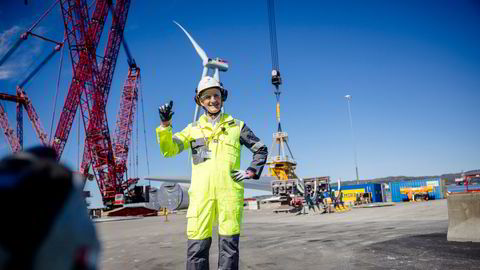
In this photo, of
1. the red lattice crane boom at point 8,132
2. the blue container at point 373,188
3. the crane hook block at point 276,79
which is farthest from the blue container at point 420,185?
the red lattice crane boom at point 8,132

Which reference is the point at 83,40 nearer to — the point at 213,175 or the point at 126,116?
the point at 126,116

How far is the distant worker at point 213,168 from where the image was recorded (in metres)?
3.05

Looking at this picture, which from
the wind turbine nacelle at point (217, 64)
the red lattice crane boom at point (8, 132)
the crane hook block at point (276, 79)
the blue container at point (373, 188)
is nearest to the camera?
the wind turbine nacelle at point (217, 64)

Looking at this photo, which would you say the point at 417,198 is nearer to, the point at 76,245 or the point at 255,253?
the point at 255,253

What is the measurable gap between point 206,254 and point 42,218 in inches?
99.8

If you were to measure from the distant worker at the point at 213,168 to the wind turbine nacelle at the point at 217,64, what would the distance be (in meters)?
24.0

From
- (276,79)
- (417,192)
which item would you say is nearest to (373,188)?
(417,192)

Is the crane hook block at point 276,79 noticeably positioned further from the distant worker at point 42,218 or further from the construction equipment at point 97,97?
the distant worker at point 42,218

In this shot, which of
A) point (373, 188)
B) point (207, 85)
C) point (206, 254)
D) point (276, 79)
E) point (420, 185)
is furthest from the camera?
point (276, 79)

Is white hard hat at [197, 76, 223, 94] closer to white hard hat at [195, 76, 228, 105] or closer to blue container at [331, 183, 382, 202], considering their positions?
white hard hat at [195, 76, 228, 105]

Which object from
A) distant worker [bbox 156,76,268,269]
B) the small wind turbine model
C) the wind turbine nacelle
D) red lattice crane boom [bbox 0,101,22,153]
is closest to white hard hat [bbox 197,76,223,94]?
distant worker [bbox 156,76,268,269]

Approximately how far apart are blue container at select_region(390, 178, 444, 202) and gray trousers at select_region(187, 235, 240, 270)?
41.4 m

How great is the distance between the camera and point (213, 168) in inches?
127

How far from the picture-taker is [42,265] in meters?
0.68
